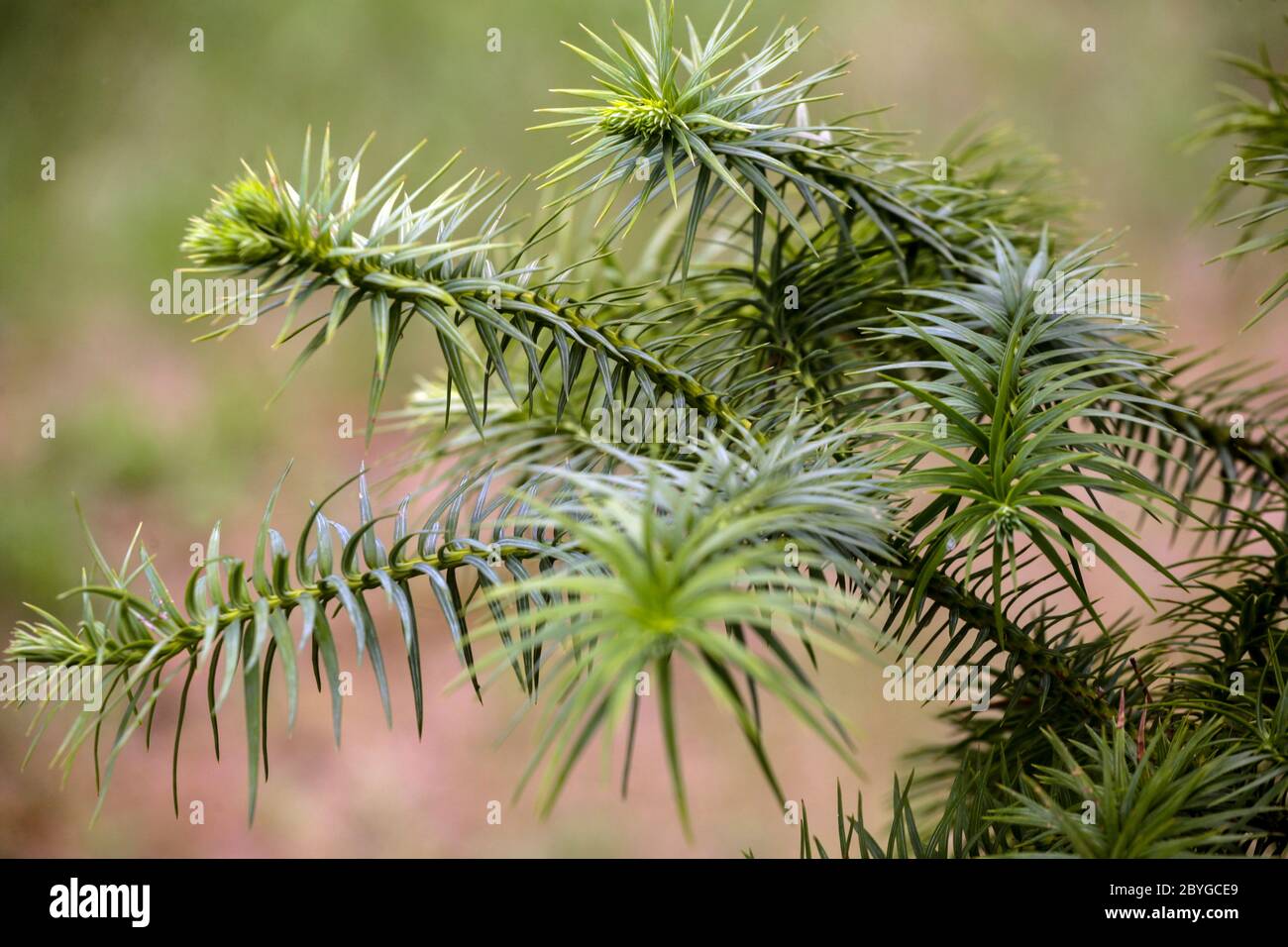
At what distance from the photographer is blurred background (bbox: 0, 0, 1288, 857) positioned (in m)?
1.26

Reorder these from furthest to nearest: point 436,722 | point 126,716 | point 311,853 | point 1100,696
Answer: point 436,722 < point 311,853 < point 1100,696 < point 126,716

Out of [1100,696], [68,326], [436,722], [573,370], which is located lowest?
[436,722]

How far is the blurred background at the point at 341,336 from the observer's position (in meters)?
1.26

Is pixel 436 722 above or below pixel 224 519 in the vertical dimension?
below

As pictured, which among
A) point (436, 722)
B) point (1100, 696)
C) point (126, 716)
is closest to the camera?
point (126, 716)

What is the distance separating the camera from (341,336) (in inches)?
58.5

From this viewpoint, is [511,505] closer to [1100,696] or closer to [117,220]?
[1100,696]

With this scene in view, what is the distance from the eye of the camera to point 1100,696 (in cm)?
40

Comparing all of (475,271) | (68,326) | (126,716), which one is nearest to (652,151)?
(475,271)
